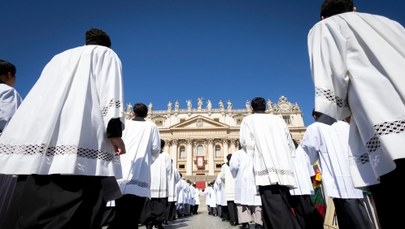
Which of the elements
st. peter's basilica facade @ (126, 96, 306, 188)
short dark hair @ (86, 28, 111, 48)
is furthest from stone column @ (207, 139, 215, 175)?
short dark hair @ (86, 28, 111, 48)

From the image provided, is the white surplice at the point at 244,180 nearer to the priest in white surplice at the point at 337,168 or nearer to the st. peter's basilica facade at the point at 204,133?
the priest in white surplice at the point at 337,168

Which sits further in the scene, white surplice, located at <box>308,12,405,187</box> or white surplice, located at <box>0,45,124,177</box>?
white surplice, located at <box>0,45,124,177</box>

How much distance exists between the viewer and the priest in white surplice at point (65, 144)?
202 cm

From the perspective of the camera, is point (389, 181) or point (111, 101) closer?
point (389, 181)

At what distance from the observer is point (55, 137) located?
222cm

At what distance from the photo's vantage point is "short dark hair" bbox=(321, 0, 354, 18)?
2.12m

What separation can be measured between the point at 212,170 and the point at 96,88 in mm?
51433

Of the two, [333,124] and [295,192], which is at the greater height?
[333,124]

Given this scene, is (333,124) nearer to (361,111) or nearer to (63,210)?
(361,111)

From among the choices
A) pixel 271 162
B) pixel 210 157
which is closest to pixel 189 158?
pixel 210 157

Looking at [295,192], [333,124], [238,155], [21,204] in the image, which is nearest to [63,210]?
[21,204]

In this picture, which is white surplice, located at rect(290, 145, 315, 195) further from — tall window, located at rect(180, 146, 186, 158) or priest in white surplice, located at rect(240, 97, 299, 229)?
tall window, located at rect(180, 146, 186, 158)

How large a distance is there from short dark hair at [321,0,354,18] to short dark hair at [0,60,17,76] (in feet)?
14.3

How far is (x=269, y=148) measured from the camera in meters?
4.36
